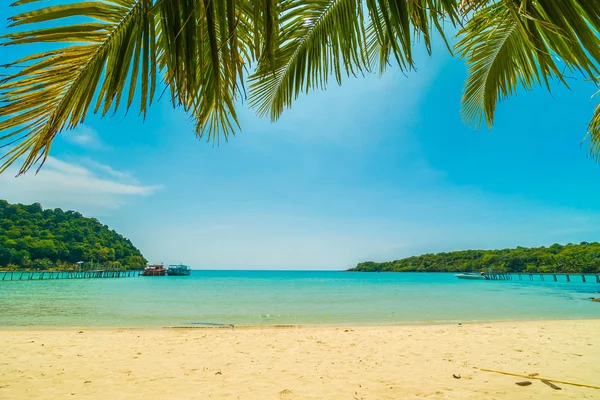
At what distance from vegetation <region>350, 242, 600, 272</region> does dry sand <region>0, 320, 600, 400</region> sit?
70.8 meters

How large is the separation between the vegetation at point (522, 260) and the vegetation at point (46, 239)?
92.5 meters

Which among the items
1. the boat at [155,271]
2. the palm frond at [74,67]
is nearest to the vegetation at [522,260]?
the palm frond at [74,67]

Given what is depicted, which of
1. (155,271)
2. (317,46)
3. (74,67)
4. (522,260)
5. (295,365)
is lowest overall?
(155,271)

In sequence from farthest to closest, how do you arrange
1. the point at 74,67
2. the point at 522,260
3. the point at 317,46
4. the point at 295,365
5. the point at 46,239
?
1. the point at 522,260
2. the point at 46,239
3. the point at 295,365
4. the point at 317,46
5. the point at 74,67

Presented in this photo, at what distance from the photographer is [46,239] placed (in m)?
63.2

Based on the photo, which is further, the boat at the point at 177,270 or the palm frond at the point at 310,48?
the boat at the point at 177,270

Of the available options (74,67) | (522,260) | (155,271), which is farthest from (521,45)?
(522,260)

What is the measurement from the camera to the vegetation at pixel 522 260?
60.7 m

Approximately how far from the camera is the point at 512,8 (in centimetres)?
113

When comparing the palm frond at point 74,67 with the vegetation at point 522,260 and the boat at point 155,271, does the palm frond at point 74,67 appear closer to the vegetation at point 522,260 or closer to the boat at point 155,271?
the vegetation at point 522,260

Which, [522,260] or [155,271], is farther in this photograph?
[155,271]

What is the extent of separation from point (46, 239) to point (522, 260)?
103 m

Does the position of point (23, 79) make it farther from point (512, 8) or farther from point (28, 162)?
point (512, 8)

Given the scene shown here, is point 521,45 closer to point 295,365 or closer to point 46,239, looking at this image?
point 295,365
